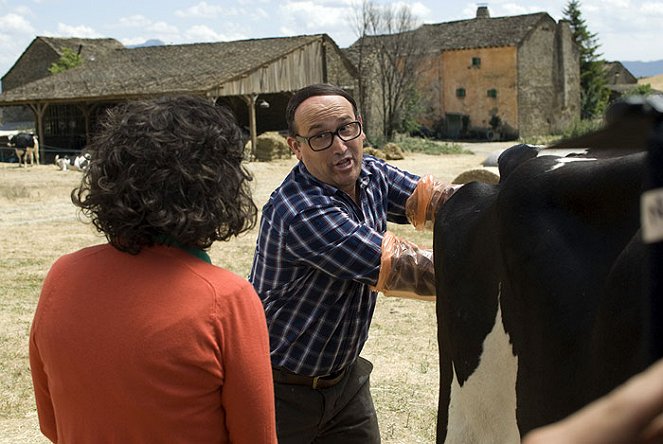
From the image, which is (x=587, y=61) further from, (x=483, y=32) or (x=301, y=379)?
(x=301, y=379)

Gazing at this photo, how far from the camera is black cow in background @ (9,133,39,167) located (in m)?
27.0

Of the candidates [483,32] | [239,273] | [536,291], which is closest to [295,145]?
[536,291]

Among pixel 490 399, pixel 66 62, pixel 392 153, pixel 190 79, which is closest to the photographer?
pixel 490 399

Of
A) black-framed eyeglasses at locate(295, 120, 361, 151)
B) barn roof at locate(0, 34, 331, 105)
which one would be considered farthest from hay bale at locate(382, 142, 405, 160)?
black-framed eyeglasses at locate(295, 120, 361, 151)

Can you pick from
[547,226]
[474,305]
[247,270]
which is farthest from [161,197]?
[247,270]

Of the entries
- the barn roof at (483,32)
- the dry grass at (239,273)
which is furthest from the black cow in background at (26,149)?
the barn roof at (483,32)

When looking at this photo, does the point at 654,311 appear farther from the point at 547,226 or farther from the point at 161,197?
the point at 547,226

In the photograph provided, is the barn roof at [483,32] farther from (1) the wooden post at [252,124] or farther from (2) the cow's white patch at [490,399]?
(2) the cow's white patch at [490,399]

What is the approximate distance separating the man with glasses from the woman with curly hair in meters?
1.01

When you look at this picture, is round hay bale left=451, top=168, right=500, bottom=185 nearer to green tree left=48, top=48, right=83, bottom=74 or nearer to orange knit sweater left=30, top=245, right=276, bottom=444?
orange knit sweater left=30, top=245, right=276, bottom=444

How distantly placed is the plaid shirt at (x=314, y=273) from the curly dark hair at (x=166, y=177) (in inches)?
37.8

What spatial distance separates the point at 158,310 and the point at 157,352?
81 mm

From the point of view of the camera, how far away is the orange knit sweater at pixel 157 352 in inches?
67.5

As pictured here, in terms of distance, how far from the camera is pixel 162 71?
101ft
